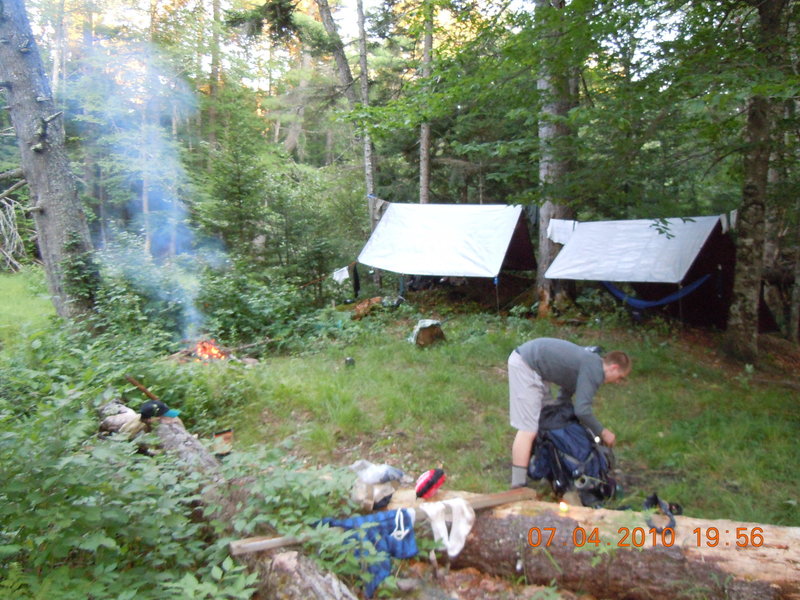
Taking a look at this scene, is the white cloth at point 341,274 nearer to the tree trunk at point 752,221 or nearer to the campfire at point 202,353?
the campfire at point 202,353

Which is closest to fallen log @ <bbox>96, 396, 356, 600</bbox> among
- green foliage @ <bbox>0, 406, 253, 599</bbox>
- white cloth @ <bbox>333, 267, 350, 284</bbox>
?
green foliage @ <bbox>0, 406, 253, 599</bbox>

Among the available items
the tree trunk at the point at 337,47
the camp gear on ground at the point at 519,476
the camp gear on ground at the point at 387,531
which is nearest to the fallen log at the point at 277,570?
the camp gear on ground at the point at 387,531

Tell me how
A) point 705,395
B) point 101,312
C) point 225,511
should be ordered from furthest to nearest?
point 101,312 → point 705,395 → point 225,511

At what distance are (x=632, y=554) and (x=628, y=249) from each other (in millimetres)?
6496

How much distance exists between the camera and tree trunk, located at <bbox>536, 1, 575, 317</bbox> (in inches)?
205

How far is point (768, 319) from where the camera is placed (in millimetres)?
7684

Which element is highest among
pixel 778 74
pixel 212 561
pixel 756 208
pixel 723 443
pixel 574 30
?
pixel 574 30

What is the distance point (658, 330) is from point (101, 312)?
26.5 ft

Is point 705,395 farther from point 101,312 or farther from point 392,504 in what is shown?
point 101,312

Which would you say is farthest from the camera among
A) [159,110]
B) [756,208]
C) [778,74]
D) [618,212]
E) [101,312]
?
[159,110]

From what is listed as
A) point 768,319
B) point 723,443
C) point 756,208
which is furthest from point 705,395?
point 768,319

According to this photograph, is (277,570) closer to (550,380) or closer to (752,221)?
(550,380)

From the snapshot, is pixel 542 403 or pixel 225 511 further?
pixel 542 403

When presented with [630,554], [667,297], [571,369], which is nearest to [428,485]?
[630,554]
